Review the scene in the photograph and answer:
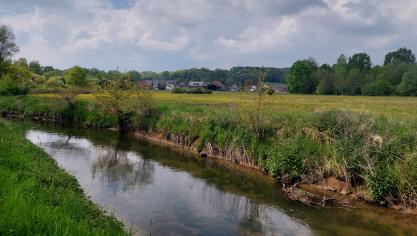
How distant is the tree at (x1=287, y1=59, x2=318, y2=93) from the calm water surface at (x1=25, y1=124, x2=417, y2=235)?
88104mm

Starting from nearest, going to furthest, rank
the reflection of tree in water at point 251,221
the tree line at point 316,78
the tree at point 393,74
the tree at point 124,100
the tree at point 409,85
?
1. the reflection of tree in water at point 251,221
2. the tree at point 124,100
3. the tree line at point 316,78
4. the tree at point 409,85
5. the tree at point 393,74

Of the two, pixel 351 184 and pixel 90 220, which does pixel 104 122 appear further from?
pixel 90 220

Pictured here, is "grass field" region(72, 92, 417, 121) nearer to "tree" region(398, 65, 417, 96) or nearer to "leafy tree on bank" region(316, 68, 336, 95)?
"tree" region(398, 65, 417, 96)

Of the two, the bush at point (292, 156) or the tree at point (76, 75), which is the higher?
the tree at point (76, 75)

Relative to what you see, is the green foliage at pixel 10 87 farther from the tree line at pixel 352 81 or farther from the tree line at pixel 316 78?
the tree line at pixel 352 81

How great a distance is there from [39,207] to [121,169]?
1532 centimetres

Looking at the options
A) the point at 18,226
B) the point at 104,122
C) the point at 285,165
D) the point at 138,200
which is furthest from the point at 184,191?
the point at 104,122

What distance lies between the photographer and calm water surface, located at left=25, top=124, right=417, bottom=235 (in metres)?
15.0

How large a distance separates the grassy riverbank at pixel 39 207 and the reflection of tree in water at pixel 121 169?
21.0 feet

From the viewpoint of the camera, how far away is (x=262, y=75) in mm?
26625

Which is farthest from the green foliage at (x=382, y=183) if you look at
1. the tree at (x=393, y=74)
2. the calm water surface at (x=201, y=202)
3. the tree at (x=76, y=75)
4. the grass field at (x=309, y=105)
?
the tree at (x=393, y=74)

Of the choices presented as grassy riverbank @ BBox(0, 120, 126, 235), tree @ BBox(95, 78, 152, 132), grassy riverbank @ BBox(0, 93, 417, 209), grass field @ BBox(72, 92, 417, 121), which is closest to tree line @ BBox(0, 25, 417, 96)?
grass field @ BBox(72, 92, 417, 121)

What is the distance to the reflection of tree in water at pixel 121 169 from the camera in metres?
20.6

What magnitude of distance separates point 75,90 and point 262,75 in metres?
28.1
